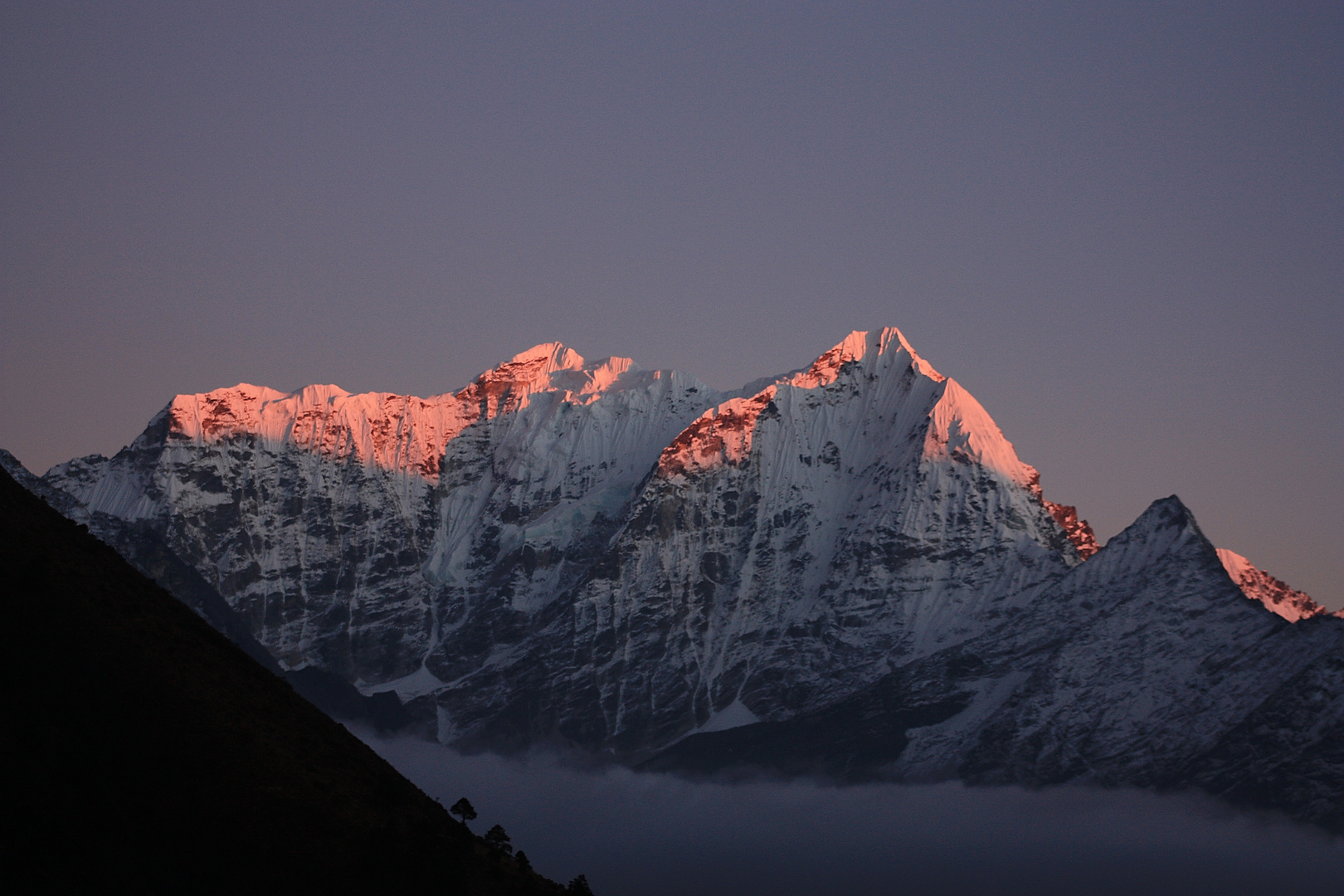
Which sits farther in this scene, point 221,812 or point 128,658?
point 128,658

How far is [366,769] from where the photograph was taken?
110 meters

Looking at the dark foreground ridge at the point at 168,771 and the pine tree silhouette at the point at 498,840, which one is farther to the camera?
the pine tree silhouette at the point at 498,840

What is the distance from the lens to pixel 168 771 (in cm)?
10156

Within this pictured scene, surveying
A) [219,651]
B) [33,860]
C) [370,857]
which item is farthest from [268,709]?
[33,860]

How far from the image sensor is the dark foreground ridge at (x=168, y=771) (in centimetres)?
9681

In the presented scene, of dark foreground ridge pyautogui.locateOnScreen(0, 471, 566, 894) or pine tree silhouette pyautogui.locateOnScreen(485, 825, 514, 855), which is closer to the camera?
dark foreground ridge pyautogui.locateOnScreen(0, 471, 566, 894)

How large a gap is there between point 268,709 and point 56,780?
14928mm

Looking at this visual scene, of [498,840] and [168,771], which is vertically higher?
[168,771]

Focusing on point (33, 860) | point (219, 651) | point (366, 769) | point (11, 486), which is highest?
point (11, 486)

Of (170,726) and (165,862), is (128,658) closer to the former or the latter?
(170,726)

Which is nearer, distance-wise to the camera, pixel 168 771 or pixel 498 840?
pixel 168 771

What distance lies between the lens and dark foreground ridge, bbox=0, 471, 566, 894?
96.8 m

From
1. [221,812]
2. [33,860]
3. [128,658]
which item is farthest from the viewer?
[128,658]

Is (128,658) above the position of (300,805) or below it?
above
